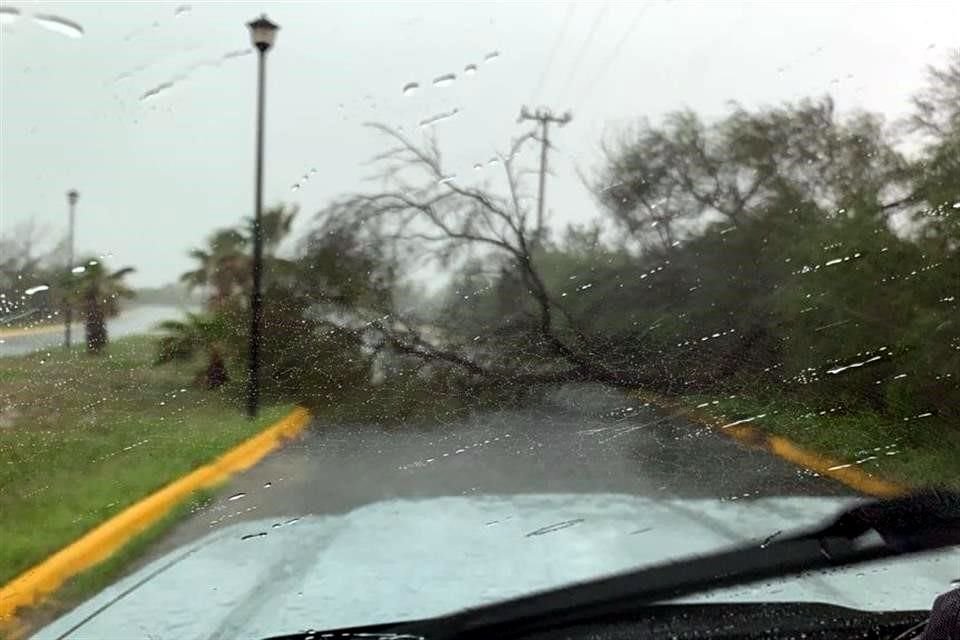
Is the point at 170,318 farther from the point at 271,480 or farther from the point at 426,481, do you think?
the point at 426,481

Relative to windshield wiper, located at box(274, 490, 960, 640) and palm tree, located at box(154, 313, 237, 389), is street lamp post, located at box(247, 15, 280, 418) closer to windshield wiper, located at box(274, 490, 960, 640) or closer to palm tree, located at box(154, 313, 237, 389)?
palm tree, located at box(154, 313, 237, 389)

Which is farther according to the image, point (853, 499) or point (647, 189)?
point (647, 189)

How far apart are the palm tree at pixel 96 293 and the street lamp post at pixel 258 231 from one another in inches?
15.3

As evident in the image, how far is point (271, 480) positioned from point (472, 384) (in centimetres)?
81

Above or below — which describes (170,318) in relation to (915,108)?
below

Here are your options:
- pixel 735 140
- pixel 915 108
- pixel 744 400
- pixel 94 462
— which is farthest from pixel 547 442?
pixel 915 108

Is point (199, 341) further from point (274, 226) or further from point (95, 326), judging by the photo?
point (274, 226)

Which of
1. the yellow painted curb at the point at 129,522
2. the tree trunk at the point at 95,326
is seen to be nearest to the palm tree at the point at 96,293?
the tree trunk at the point at 95,326

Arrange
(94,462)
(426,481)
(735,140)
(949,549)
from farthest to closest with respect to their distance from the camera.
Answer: (735,140)
(426,481)
(94,462)
(949,549)

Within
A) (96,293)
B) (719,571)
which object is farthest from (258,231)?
(719,571)

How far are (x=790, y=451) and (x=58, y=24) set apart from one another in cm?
288

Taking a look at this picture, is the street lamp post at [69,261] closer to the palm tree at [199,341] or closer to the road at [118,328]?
the road at [118,328]

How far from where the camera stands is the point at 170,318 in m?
3.32

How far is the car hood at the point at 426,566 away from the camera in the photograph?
9.04 ft
